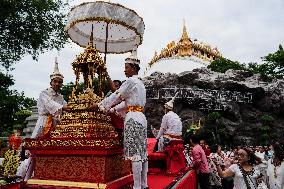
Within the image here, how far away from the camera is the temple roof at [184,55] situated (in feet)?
124

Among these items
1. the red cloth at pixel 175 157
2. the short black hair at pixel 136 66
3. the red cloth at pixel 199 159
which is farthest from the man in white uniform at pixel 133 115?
the red cloth at pixel 199 159

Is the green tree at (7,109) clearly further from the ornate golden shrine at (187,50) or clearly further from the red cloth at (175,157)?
the ornate golden shrine at (187,50)

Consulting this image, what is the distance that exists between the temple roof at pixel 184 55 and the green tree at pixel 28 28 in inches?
769

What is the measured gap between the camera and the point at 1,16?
16.6 m

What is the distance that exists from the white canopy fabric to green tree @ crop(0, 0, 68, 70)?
1189 centimetres

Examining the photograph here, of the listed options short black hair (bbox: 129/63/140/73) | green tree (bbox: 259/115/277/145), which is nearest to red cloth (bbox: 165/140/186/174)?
short black hair (bbox: 129/63/140/73)

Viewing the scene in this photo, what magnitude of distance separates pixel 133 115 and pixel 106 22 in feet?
5.26

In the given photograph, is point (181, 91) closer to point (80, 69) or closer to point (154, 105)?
point (154, 105)

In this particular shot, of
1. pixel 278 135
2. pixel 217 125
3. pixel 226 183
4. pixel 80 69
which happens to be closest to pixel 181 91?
pixel 217 125

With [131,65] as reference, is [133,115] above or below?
below

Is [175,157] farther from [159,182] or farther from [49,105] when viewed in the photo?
[49,105]

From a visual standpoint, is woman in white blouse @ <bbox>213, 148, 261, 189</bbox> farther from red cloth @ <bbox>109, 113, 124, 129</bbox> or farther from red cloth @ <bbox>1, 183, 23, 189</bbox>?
red cloth @ <bbox>1, 183, 23, 189</bbox>

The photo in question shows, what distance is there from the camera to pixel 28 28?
1806 centimetres

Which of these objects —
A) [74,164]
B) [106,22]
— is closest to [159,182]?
[74,164]
